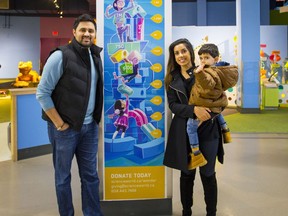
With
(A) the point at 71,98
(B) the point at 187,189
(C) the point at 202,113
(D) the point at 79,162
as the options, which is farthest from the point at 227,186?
(A) the point at 71,98

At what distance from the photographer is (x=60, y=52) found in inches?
86.7

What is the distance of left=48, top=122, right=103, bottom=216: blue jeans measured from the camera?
89.1 inches

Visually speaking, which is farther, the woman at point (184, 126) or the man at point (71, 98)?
the woman at point (184, 126)

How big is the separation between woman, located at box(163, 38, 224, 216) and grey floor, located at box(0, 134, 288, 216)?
22.6 inches

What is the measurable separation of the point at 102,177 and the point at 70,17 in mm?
17561

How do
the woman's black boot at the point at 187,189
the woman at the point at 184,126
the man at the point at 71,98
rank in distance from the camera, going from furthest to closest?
1. the woman's black boot at the point at 187,189
2. the woman at the point at 184,126
3. the man at the point at 71,98

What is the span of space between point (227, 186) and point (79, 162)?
5.78 ft

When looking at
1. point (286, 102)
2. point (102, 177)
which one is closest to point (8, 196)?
point (102, 177)

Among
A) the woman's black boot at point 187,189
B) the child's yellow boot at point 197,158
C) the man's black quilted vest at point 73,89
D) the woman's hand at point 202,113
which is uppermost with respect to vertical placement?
the man's black quilted vest at point 73,89

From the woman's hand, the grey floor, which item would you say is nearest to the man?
the woman's hand

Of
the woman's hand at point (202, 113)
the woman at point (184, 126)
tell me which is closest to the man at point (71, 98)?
the woman at point (184, 126)

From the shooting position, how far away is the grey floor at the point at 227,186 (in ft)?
9.84

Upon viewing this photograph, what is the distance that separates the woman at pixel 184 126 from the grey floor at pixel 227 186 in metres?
0.57

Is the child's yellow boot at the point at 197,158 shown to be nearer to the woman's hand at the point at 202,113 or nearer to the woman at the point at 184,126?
the woman at the point at 184,126
